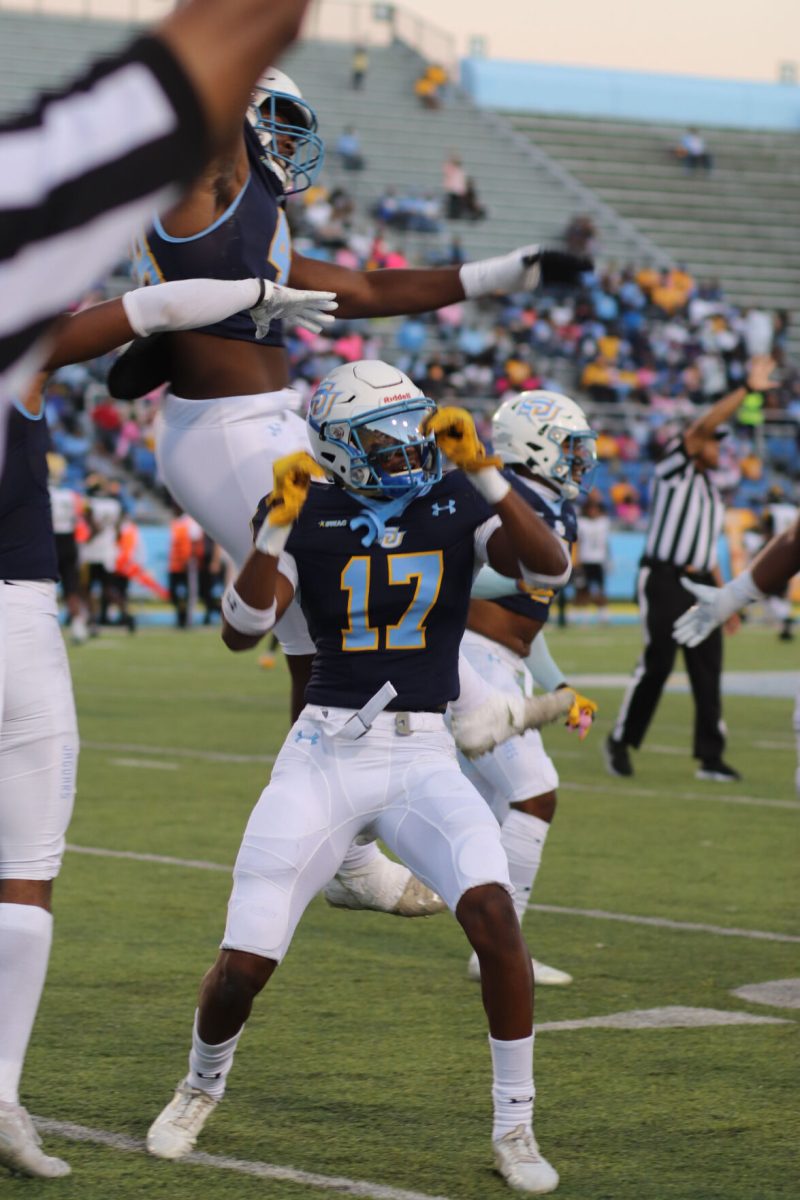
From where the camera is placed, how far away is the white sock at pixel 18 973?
373 cm

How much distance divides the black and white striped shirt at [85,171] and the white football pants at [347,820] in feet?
8.09

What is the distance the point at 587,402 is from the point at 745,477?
2.89 m

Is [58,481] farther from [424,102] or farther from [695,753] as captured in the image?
[424,102]

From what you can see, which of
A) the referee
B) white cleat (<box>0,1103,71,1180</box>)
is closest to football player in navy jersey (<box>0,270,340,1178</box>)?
white cleat (<box>0,1103,71,1180</box>)

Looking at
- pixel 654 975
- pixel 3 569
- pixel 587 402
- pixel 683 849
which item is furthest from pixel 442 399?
pixel 3 569

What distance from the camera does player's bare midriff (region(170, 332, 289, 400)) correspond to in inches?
173

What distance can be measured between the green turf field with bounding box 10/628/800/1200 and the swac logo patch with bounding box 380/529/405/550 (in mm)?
1267

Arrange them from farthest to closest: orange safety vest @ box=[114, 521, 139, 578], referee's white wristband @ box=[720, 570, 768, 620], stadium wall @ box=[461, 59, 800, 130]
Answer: stadium wall @ box=[461, 59, 800, 130], orange safety vest @ box=[114, 521, 139, 578], referee's white wristband @ box=[720, 570, 768, 620]

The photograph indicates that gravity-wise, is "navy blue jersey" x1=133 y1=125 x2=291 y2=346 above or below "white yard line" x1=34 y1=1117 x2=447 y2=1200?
above

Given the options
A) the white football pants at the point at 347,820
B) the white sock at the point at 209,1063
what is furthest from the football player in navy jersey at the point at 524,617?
the white sock at the point at 209,1063

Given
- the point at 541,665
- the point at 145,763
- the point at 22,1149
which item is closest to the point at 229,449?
the point at 22,1149

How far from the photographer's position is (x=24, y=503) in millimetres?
3775

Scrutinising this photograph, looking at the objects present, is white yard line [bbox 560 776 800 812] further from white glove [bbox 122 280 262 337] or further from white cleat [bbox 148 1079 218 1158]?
white glove [bbox 122 280 262 337]

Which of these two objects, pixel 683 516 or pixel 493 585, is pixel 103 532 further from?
pixel 493 585
